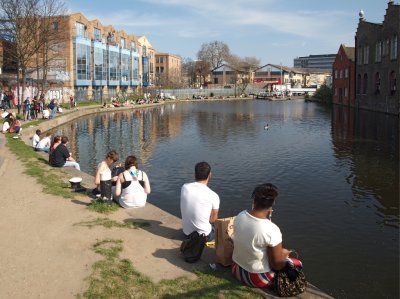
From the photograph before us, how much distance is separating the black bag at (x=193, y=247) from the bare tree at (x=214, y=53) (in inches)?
5495

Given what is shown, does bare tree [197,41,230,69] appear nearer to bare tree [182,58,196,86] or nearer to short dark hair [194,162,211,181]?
bare tree [182,58,196,86]

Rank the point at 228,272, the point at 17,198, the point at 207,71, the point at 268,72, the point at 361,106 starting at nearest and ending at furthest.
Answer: the point at 228,272
the point at 17,198
the point at 361,106
the point at 207,71
the point at 268,72

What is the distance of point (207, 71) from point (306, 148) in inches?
4568

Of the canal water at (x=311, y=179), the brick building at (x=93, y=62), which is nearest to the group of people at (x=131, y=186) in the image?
the canal water at (x=311, y=179)

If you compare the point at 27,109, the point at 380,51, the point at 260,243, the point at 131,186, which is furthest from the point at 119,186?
Answer: the point at 380,51

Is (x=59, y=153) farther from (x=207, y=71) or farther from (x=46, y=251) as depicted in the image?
(x=207, y=71)

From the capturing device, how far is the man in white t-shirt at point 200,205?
7.07m

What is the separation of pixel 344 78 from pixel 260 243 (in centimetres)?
6222

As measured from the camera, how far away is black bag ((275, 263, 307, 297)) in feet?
18.4

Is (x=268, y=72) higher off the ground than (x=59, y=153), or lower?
higher

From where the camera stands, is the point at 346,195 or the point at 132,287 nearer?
the point at 132,287

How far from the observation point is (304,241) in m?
9.63

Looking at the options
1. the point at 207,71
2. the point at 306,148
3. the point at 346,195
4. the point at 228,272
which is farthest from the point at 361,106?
the point at 207,71

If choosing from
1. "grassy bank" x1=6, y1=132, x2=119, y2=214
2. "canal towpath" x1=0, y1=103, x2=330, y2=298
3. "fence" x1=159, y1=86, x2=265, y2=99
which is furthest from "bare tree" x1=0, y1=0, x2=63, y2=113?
"fence" x1=159, y1=86, x2=265, y2=99
